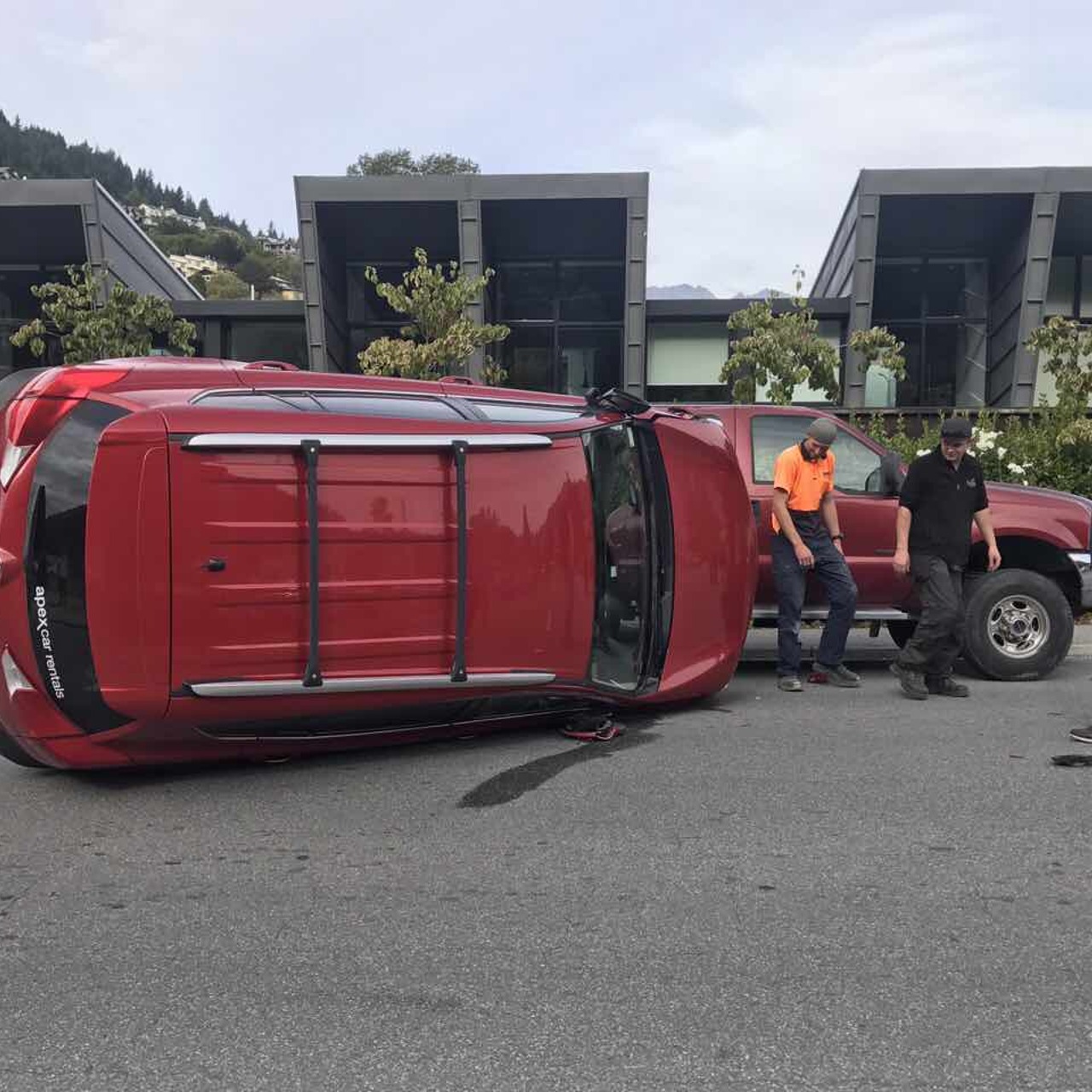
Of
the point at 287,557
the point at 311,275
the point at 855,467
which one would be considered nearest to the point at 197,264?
the point at 311,275

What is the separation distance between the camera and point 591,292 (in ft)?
72.4

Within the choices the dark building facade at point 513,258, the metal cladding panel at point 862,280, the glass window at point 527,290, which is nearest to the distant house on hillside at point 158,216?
the dark building facade at point 513,258

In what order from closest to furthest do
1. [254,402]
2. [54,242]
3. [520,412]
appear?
[254,402] → [520,412] → [54,242]

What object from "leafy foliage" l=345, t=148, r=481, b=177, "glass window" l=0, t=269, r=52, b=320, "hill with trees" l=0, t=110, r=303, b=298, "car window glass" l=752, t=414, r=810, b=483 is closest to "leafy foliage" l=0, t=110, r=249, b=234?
"hill with trees" l=0, t=110, r=303, b=298

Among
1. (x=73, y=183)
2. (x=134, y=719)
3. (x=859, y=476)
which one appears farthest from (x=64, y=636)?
(x=73, y=183)

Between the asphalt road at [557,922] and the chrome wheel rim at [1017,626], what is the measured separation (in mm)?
1895

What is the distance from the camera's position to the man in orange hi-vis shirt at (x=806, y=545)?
6141 millimetres

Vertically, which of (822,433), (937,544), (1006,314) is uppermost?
(1006,314)

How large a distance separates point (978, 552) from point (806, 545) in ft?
4.29

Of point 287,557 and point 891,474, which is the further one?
point 891,474

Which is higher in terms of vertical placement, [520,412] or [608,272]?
[608,272]

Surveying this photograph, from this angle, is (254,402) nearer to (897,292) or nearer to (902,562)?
(902,562)

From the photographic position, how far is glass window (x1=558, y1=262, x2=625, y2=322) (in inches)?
865

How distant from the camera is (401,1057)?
229 centimetres
